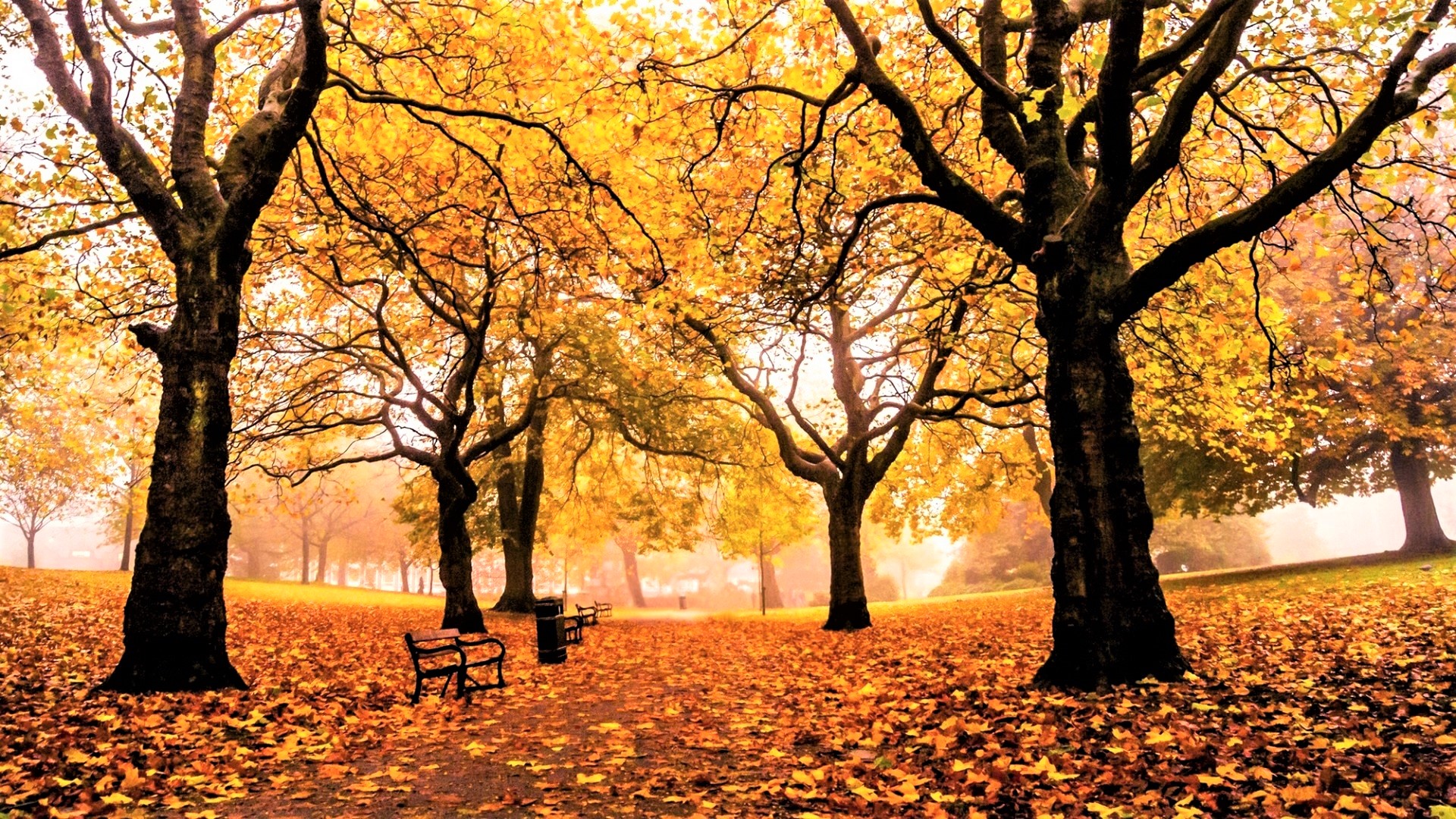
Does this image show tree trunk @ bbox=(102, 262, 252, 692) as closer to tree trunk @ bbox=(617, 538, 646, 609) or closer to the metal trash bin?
the metal trash bin

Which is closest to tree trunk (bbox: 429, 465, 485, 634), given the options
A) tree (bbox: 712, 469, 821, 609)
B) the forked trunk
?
the forked trunk

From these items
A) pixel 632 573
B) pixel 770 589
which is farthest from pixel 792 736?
pixel 632 573

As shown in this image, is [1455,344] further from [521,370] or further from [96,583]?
[96,583]

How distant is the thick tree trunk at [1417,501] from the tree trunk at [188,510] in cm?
3119

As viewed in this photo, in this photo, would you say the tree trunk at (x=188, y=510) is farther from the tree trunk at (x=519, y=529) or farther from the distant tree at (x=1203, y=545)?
the distant tree at (x=1203, y=545)

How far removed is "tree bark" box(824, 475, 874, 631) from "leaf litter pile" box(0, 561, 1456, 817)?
5846mm

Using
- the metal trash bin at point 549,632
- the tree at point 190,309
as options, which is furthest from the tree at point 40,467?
the metal trash bin at point 549,632

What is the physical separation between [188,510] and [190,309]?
233 centimetres

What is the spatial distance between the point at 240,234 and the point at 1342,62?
1334 centimetres

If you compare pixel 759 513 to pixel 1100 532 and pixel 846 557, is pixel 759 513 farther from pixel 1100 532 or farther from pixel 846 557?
pixel 1100 532

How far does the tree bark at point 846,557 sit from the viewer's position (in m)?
17.2

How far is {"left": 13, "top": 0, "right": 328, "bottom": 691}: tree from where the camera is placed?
777 centimetres

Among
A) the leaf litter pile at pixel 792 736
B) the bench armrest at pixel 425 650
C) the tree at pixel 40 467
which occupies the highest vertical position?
the tree at pixel 40 467

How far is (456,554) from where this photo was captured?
17.5 meters
